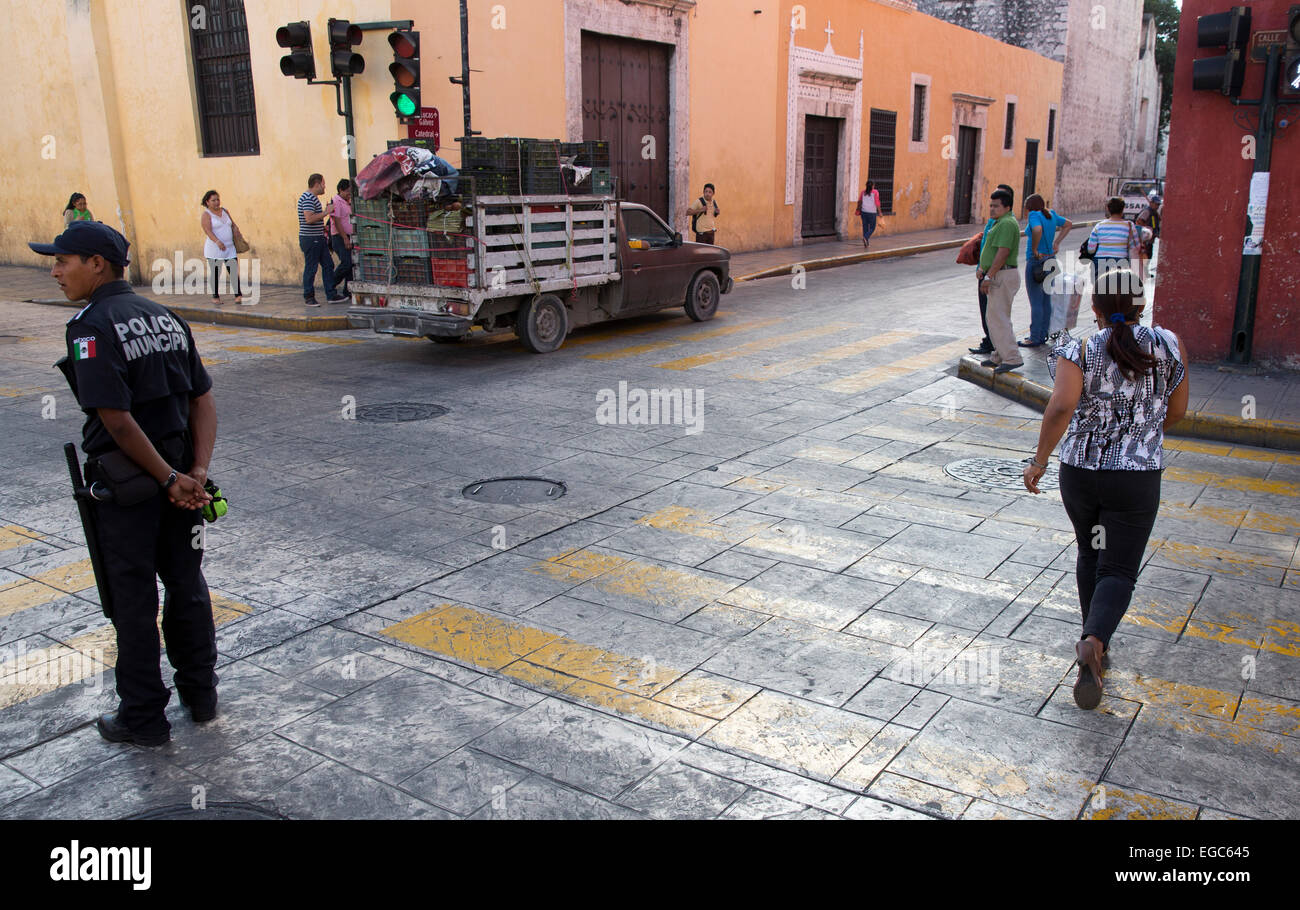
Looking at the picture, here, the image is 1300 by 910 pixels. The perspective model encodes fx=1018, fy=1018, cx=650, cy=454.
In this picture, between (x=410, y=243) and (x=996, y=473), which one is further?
(x=410, y=243)

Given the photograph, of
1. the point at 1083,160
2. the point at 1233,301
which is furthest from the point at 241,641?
the point at 1083,160

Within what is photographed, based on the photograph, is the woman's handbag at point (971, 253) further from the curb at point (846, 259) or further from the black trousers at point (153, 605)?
the black trousers at point (153, 605)

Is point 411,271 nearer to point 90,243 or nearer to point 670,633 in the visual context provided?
point 670,633

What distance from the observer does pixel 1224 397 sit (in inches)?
367

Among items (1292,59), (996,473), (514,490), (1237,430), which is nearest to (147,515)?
(514,490)

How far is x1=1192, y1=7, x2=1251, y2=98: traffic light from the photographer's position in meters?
9.78

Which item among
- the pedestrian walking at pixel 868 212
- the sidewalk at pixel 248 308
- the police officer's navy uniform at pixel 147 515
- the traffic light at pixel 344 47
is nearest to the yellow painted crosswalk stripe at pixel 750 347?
the sidewalk at pixel 248 308

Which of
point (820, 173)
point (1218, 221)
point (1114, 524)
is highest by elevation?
point (820, 173)

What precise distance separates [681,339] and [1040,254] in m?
4.53

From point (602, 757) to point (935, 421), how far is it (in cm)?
609

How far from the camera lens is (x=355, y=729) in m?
3.97

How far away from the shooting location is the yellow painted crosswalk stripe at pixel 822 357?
1094 centimetres

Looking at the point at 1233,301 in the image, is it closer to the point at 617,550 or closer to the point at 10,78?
the point at 617,550
